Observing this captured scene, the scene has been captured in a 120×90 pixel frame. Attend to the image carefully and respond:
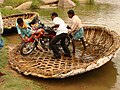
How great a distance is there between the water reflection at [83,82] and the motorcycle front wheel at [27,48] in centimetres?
124

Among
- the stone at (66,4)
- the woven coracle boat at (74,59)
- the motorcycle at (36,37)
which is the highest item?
the motorcycle at (36,37)

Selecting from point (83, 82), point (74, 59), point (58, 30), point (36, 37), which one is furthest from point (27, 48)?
point (83, 82)

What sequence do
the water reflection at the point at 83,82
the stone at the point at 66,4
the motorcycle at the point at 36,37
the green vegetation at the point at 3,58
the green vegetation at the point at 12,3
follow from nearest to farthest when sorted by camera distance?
the water reflection at the point at 83,82 < the green vegetation at the point at 3,58 < the motorcycle at the point at 36,37 < the green vegetation at the point at 12,3 < the stone at the point at 66,4

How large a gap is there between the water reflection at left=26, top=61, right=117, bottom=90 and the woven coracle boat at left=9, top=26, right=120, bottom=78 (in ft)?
1.10

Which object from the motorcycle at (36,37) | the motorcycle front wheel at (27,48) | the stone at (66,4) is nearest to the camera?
the motorcycle front wheel at (27,48)

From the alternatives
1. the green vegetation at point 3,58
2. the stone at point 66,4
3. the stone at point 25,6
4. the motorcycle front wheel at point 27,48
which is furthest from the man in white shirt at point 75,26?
the stone at point 66,4

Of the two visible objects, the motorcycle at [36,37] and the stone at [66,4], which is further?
the stone at [66,4]

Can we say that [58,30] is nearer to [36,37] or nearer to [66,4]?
[36,37]

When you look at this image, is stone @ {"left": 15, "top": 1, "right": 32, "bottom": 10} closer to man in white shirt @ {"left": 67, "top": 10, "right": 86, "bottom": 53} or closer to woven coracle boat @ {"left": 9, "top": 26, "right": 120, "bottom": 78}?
woven coracle boat @ {"left": 9, "top": 26, "right": 120, "bottom": 78}

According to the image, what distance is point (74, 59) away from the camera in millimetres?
8797

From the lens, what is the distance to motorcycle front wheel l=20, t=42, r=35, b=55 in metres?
8.79

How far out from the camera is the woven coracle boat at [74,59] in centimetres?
754

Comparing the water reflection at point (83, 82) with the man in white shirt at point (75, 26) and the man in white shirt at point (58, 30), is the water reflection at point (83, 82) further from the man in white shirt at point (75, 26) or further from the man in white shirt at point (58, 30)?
the man in white shirt at point (75, 26)

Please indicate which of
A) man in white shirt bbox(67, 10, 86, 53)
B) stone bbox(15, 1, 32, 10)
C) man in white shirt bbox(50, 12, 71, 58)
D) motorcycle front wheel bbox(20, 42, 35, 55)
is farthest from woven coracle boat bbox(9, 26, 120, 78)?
stone bbox(15, 1, 32, 10)
